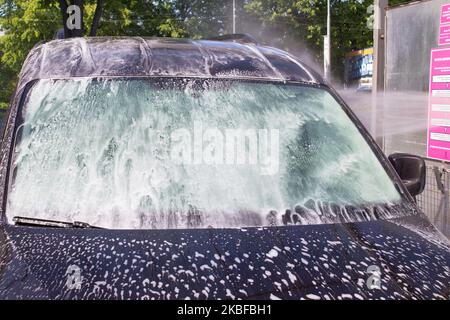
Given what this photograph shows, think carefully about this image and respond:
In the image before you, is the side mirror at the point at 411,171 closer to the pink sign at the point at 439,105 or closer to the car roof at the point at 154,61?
the car roof at the point at 154,61

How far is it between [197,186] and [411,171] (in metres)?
1.18

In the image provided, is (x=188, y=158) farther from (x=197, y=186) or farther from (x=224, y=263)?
(x=224, y=263)

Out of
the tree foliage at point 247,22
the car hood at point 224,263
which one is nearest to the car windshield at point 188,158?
the car hood at point 224,263

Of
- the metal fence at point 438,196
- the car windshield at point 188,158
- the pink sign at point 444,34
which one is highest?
the pink sign at point 444,34

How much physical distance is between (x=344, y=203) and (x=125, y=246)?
0.91m

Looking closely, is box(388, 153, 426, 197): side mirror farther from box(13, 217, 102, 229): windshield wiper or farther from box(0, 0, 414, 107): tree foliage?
box(0, 0, 414, 107): tree foliage

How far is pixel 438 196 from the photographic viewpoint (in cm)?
521

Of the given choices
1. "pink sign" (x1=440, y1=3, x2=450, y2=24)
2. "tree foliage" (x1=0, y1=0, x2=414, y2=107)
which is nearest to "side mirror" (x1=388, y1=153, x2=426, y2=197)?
"pink sign" (x1=440, y1=3, x2=450, y2=24)

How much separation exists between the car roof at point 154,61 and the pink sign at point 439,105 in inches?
103

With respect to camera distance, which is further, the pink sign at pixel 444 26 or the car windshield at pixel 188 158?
the pink sign at pixel 444 26

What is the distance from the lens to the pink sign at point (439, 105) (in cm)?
497

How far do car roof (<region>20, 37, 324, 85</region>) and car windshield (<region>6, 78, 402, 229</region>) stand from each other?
0.06 metres

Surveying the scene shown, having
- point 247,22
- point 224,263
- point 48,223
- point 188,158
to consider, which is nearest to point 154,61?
point 188,158

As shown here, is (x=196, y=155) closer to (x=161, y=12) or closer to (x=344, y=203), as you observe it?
(x=344, y=203)
